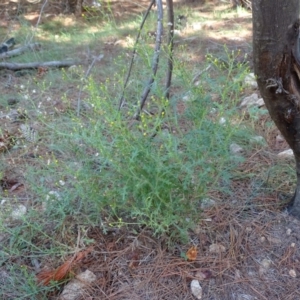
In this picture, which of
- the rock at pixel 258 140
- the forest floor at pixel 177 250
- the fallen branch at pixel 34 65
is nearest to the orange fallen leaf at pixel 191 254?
the forest floor at pixel 177 250

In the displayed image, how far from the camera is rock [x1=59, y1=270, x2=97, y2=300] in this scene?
1429 millimetres

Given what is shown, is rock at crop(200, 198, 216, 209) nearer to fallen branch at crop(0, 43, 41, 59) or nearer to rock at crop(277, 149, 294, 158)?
rock at crop(277, 149, 294, 158)

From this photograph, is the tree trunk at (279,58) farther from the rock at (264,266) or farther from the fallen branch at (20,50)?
the fallen branch at (20,50)

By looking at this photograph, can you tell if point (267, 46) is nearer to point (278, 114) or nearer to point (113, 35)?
point (278, 114)

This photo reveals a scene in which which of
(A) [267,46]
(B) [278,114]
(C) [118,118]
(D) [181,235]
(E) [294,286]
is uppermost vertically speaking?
(A) [267,46]

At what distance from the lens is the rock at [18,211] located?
170 cm

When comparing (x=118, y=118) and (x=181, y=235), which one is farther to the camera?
(x=181, y=235)

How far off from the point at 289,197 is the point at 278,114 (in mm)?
431

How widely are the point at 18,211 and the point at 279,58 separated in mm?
1176

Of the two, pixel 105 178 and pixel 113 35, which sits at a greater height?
pixel 105 178

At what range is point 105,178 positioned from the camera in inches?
57.9

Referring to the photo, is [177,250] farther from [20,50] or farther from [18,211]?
[20,50]

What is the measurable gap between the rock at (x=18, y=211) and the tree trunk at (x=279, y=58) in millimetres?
1055

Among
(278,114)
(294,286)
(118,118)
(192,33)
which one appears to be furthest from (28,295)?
(192,33)
